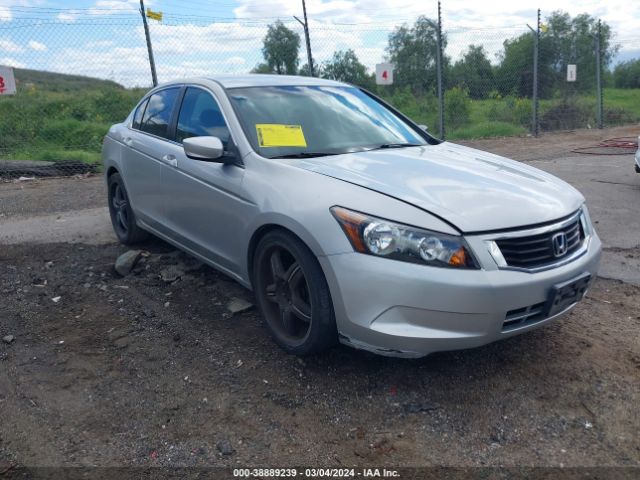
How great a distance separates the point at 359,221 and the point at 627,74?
37.0 m

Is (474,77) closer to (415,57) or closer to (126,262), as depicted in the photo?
(415,57)

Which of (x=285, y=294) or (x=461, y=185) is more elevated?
(x=461, y=185)

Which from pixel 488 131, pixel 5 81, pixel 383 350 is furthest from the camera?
pixel 488 131

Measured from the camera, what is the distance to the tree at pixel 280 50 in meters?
12.7

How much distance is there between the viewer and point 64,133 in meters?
13.7

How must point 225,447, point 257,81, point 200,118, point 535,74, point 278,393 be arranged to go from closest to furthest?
point 225,447 < point 278,393 < point 200,118 < point 257,81 < point 535,74

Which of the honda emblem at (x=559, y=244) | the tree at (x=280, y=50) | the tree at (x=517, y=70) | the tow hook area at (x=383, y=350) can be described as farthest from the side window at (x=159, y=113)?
the tree at (x=517, y=70)

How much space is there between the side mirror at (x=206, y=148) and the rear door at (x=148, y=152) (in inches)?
37.5

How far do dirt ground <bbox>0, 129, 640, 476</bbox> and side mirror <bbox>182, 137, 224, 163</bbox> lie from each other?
1076mm

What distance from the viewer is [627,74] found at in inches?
1347

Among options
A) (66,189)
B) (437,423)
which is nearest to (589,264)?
(437,423)

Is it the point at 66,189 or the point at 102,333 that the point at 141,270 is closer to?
the point at 102,333

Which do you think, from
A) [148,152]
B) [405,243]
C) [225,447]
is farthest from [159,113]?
[225,447]

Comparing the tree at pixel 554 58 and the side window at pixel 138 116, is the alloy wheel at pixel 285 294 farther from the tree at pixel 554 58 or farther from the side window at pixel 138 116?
the tree at pixel 554 58
